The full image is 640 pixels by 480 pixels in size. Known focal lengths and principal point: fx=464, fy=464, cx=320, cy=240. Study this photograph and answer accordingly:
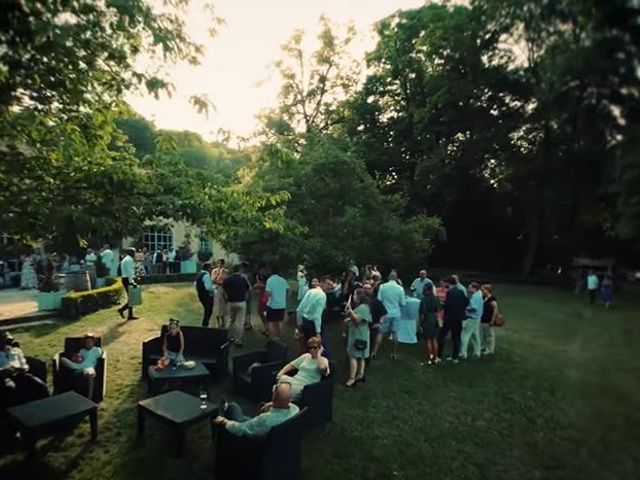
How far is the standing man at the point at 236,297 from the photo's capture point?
11195 mm

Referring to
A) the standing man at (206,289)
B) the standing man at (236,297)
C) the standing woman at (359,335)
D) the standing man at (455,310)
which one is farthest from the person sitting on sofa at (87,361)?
the standing man at (455,310)

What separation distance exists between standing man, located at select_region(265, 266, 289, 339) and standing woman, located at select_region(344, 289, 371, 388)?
2.21m

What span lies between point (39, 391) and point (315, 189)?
11175mm

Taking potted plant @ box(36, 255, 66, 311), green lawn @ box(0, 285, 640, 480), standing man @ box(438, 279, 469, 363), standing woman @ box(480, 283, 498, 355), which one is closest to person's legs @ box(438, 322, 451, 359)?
standing man @ box(438, 279, 469, 363)

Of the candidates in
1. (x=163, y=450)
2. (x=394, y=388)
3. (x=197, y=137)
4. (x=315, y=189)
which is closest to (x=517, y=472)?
(x=394, y=388)

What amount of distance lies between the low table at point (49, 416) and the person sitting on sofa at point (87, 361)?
0.74 metres

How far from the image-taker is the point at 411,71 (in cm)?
2055

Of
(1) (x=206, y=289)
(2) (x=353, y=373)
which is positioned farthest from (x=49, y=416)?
(1) (x=206, y=289)

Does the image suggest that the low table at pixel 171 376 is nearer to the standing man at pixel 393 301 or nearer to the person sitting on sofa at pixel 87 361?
the person sitting on sofa at pixel 87 361

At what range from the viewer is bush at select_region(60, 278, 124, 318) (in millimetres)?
14125

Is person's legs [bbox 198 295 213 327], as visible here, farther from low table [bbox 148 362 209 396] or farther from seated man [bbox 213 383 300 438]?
seated man [bbox 213 383 300 438]

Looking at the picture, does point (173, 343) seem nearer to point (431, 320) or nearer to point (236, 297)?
point (236, 297)

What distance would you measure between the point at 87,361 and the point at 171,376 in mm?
1399

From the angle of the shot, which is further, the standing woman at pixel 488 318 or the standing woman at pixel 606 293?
the standing woman at pixel 606 293
